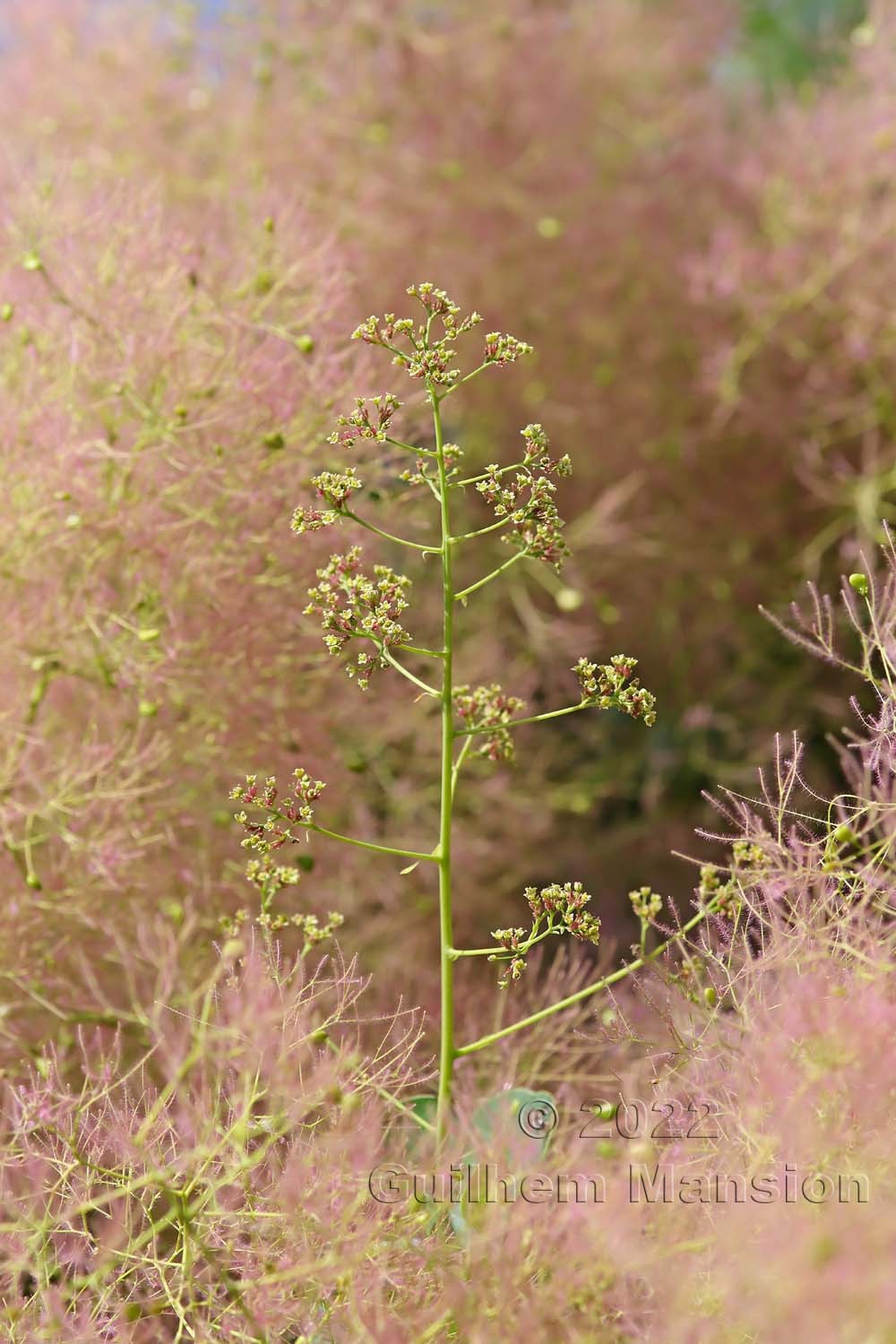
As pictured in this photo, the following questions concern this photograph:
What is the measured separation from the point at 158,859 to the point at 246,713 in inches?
2.6

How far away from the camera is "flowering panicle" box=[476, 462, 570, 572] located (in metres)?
0.31

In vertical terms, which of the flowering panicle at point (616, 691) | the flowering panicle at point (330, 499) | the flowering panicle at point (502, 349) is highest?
→ the flowering panicle at point (502, 349)

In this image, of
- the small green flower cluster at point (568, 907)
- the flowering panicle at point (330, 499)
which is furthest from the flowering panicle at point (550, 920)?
the flowering panicle at point (330, 499)

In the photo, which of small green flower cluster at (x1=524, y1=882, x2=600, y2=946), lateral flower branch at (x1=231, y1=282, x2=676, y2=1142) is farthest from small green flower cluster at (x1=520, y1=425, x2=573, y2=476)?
small green flower cluster at (x1=524, y1=882, x2=600, y2=946)

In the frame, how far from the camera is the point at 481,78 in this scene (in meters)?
0.83

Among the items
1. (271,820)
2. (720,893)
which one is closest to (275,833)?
(271,820)

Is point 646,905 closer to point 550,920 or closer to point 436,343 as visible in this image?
point 550,920

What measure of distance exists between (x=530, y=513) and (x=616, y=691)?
5 cm

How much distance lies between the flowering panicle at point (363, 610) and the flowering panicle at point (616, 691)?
47 millimetres

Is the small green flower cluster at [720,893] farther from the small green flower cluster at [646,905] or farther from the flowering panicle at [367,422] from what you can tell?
the flowering panicle at [367,422]

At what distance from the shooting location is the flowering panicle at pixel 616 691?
1.02ft

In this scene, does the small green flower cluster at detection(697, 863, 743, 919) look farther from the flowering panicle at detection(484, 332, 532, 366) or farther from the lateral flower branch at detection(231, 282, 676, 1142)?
the flowering panicle at detection(484, 332, 532, 366)

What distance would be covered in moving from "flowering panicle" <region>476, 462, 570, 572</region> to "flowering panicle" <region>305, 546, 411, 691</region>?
0.10 ft

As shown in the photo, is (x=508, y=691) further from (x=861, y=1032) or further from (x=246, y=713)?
(x=861, y=1032)
